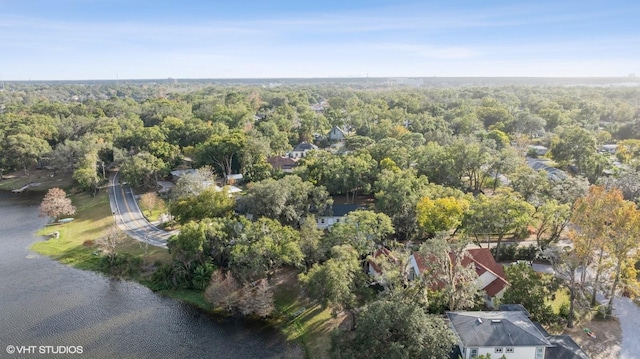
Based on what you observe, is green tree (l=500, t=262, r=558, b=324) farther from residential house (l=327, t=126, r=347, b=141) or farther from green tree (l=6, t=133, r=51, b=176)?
green tree (l=6, t=133, r=51, b=176)

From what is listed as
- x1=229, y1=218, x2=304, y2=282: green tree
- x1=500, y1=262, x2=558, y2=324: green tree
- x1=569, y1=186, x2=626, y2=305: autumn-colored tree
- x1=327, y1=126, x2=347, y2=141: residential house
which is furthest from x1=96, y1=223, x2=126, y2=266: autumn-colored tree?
x1=327, y1=126, x2=347, y2=141: residential house

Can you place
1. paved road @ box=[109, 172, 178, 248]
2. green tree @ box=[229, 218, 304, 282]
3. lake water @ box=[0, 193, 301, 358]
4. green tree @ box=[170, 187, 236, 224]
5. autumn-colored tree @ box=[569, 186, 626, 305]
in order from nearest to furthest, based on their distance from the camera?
autumn-colored tree @ box=[569, 186, 626, 305]
lake water @ box=[0, 193, 301, 358]
green tree @ box=[229, 218, 304, 282]
green tree @ box=[170, 187, 236, 224]
paved road @ box=[109, 172, 178, 248]

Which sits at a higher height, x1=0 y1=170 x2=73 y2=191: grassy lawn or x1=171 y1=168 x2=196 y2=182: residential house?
x1=171 y1=168 x2=196 y2=182: residential house

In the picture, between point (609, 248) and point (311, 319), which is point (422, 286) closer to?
point (311, 319)

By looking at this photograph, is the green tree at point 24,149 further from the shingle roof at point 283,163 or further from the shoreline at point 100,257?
the shingle roof at point 283,163

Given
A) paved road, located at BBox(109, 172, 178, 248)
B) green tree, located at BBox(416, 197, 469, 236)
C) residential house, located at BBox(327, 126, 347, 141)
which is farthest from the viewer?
residential house, located at BBox(327, 126, 347, 141)

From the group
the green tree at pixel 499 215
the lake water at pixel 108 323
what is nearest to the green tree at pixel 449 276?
the green tree at pixel 499 215

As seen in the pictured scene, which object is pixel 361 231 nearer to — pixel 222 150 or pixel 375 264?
pixel 375 264

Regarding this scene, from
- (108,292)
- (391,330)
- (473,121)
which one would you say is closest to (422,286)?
(391,330)
